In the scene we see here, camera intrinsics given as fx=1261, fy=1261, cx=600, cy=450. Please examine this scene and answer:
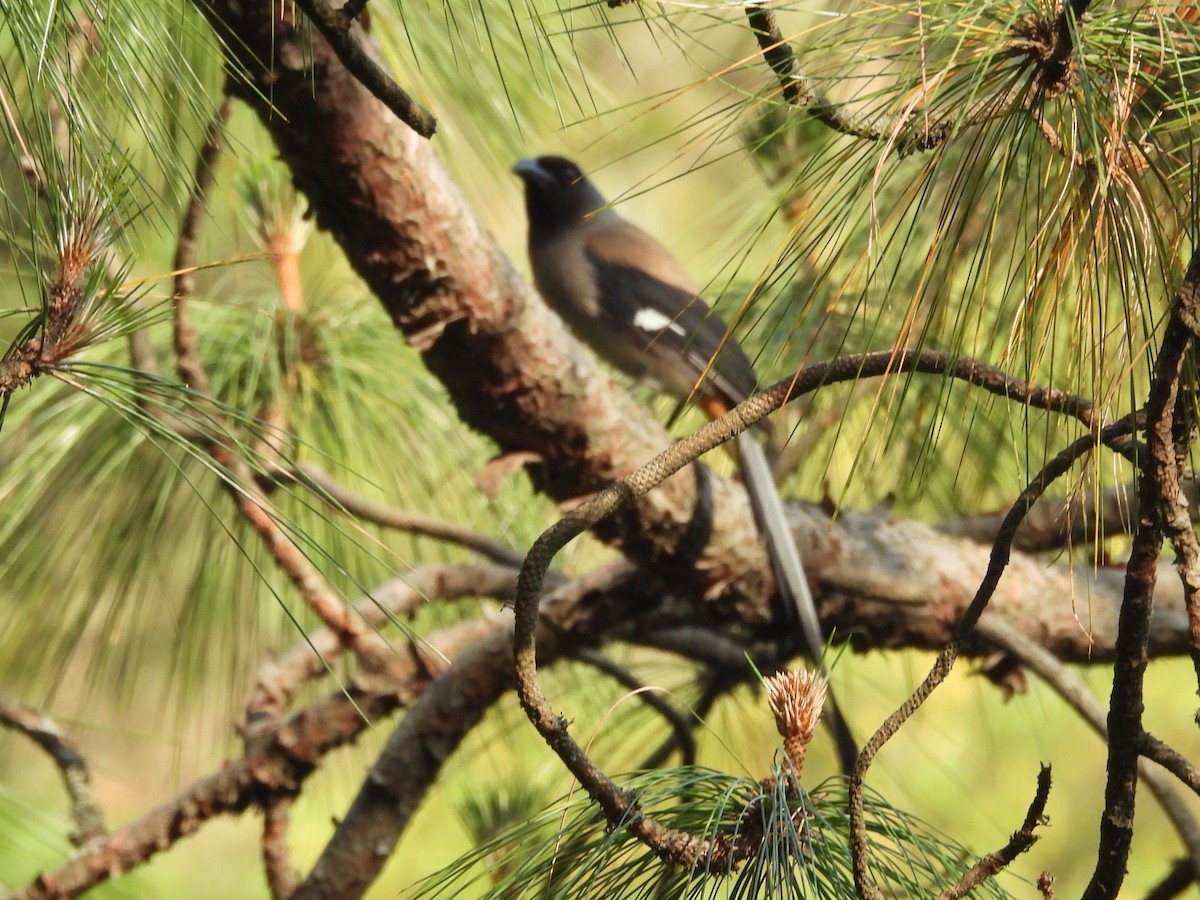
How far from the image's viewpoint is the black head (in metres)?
2.66

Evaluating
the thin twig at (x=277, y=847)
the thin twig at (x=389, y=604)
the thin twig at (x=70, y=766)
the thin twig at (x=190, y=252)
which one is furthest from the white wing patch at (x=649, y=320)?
the thin twig at (x=70, y=766)

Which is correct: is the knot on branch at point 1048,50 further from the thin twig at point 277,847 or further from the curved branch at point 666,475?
the thin twig at point 277,847

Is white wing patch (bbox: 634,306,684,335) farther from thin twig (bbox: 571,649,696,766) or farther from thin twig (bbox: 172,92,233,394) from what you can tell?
thin twig (bbox: 172,92,233,394)

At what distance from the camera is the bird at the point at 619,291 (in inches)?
90.4

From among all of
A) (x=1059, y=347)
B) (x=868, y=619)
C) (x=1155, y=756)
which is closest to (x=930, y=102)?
(x=1155, y=756)

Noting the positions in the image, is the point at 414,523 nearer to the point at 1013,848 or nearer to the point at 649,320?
the point at 649,320

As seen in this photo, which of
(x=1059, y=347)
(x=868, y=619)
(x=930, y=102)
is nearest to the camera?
(x=930, y=102)

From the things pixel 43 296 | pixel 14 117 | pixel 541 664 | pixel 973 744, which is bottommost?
pixel 973 744

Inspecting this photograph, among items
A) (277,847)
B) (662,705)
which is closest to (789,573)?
(662,705)

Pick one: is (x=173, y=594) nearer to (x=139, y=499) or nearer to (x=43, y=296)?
(x=139, y=499)

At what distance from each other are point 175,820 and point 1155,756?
129 cm

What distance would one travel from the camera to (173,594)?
2129 millimetres

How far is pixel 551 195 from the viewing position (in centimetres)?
270

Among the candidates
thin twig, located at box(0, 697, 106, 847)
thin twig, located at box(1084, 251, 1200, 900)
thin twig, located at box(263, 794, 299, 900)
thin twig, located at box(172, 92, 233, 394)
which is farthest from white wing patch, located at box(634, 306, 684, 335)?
thin twig, located at box(1084, 251, 1200, 900)
